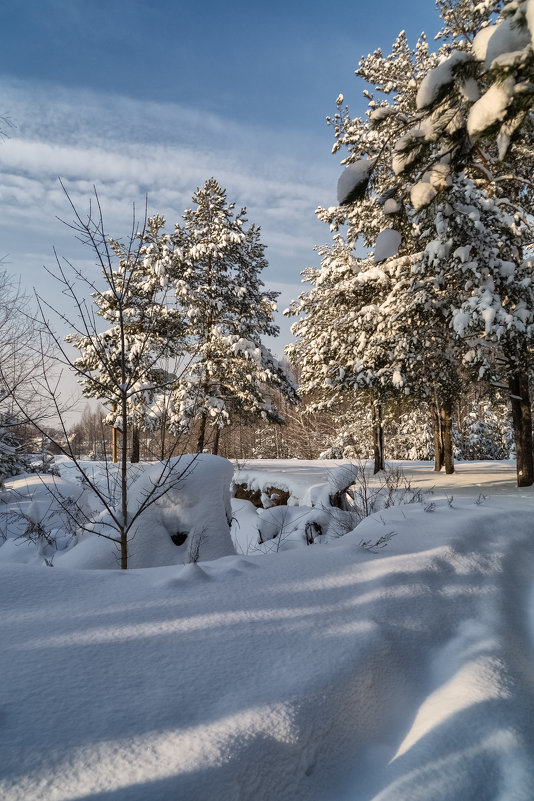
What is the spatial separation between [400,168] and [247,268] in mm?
16229

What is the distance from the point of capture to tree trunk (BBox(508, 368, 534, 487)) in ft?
34.5

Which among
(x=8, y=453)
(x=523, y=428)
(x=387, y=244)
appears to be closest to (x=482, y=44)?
(x=387, y=244)

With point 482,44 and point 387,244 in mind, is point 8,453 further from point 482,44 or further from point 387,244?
point 482,44

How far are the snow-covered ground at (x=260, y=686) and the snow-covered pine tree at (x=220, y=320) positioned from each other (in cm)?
1264

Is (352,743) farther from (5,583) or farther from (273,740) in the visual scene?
(5,583)

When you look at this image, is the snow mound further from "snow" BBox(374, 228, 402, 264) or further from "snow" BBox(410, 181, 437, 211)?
"snow" BBox(410, 181, 437, 211)

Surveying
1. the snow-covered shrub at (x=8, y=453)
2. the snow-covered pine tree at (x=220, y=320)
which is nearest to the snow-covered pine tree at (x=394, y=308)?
the snow-covered pine tree at (x=220, y=320)

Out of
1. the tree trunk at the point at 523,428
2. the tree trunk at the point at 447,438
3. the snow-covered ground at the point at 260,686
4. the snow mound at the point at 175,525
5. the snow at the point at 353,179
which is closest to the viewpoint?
the snow-covered ground at the point at 260,686

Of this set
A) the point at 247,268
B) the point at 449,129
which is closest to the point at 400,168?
the point at 449,129

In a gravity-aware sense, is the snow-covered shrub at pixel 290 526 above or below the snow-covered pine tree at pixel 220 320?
below

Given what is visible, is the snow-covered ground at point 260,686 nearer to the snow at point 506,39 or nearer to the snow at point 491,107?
the snow at point 491,107

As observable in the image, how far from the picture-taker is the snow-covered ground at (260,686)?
132 cm

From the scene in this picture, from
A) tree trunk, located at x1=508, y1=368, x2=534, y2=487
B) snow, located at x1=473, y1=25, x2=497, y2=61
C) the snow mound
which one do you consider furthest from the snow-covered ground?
tree trunk, located at x1=508, y1=368, x2=534, y2=487

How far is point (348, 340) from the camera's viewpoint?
1243cm
